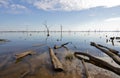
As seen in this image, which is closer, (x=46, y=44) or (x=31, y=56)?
(x=31, y=56)

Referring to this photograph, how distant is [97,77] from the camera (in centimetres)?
1222

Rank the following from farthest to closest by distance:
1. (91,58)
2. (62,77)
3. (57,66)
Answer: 1. (91,58)
2. (57,66)
3. (62,77)

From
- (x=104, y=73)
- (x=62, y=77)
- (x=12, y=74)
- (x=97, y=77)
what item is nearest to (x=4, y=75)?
(x=12, y=74)

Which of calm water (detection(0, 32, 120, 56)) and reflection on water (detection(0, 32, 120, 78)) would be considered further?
calm water (detection(0, 32, 120, 56))

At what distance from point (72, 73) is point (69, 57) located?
640 cm

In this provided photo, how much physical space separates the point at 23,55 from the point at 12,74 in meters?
7.95

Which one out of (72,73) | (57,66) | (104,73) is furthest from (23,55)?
(104,73)

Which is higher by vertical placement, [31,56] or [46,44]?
[31,56]

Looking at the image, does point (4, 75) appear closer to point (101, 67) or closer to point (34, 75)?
point (34, 75)

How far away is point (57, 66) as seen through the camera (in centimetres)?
1376

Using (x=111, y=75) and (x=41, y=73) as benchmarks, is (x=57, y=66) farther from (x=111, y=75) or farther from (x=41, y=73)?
(x=111, y=75)

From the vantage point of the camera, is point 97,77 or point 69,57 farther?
point 69,57

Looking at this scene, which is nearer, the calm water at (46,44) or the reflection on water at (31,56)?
the reflection on water at (31,56)

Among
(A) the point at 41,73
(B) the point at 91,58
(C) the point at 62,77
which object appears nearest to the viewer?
(C) the point at 62,77
